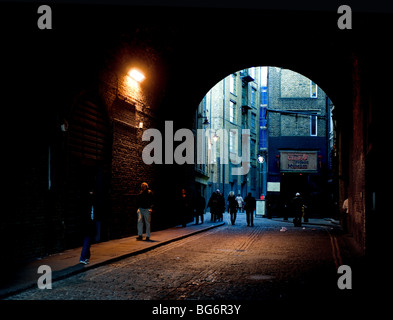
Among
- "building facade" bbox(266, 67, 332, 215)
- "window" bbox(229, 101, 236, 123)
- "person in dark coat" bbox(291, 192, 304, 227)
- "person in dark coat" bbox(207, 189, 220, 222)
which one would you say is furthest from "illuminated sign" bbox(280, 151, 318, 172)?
"window" bbox(229, 101, 236, 123)

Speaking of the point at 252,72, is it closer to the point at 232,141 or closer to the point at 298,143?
the point at 232,141

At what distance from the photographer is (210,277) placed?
8742mm

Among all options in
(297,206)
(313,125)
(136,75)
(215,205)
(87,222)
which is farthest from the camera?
(313,125)

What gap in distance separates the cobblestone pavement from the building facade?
20.6 m

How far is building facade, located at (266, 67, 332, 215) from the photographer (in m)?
34.1

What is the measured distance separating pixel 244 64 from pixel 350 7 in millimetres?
14177

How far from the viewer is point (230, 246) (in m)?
14.5

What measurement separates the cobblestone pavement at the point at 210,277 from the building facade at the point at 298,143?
2060cm

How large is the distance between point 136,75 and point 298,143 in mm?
21117

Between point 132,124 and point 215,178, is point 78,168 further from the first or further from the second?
point 215,178

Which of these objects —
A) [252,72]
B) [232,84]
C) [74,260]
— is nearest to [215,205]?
[74,260]

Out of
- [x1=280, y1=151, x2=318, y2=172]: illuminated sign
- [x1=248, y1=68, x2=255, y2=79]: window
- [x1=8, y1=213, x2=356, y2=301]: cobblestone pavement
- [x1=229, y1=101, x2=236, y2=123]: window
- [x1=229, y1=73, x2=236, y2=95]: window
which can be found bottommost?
[x1=8, y1=213, x2=356, y2=301]: cobblestone pavement

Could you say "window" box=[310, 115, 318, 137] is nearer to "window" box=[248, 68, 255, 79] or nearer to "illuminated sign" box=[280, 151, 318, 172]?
"illuminated sign" box=[280, 151, 318, 172]

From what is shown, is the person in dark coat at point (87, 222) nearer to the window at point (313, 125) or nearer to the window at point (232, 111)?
the window at point (313, 125)
